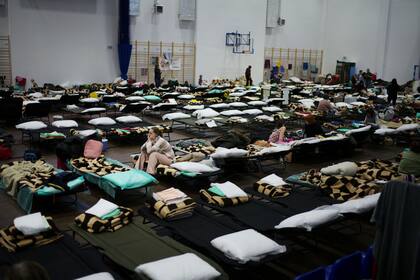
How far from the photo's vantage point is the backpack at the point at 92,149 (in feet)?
26.9

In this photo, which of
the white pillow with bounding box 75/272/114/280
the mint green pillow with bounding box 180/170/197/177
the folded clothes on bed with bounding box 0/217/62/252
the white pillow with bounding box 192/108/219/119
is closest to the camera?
the white pillow with bounding box 75/272/114/280

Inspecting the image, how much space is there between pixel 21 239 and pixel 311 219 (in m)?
3.01

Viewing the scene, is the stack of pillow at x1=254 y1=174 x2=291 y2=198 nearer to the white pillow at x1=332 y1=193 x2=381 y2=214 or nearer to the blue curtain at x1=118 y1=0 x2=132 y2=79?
the white pillow at x1=332 y1=193 x2=381 y2=214

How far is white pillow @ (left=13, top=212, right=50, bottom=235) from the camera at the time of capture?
4.64 m

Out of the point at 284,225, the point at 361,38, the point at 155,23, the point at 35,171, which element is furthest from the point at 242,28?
the point at 284,225

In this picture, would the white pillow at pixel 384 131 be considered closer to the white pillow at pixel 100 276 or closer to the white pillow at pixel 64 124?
the white pillow at pixel 64 124

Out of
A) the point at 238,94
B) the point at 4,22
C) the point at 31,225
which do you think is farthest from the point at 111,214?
the point at 4,22

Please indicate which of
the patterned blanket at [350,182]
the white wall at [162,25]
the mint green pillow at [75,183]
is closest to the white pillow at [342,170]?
the patterned blanket at [350,182]

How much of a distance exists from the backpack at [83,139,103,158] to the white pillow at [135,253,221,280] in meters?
4.45

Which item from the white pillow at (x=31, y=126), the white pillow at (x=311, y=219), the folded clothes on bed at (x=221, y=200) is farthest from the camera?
the white pillow at (x=31, y=126)

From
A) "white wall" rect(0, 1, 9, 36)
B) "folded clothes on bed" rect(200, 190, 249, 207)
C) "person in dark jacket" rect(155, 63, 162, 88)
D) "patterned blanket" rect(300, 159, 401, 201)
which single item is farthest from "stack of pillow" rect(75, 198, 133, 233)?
"person in dark jacket" rect(155, 63, 162, 88)

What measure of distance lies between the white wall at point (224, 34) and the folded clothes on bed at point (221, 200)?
1750cm

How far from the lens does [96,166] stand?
7742 millimetres

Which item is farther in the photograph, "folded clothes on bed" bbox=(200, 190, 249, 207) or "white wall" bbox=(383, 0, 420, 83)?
"white wall" bbox=(383, 0, 420, 83)
